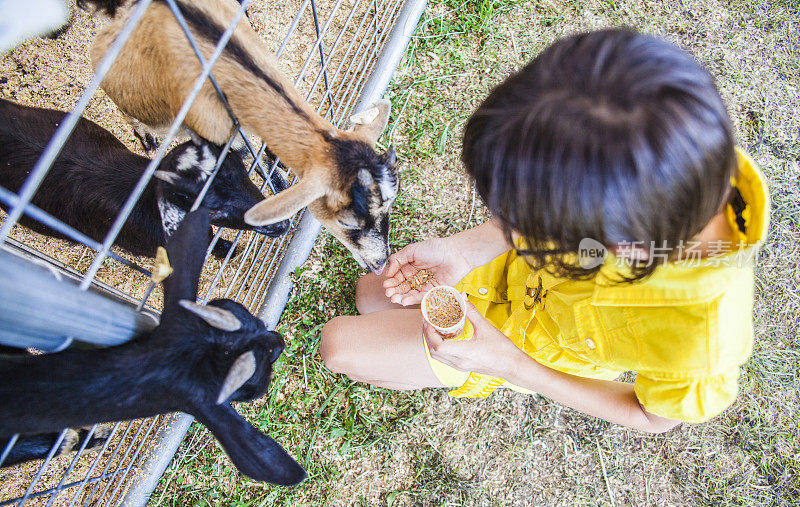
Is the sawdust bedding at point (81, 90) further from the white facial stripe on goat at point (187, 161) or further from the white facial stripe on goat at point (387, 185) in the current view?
the white facial stripe on goat at point (387, 185)

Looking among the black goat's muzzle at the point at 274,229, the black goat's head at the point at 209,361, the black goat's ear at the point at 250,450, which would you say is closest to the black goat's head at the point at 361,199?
the black goat's muzzle at the point at 274,229

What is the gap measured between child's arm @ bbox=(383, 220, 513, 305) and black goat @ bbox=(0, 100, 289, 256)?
72 cm

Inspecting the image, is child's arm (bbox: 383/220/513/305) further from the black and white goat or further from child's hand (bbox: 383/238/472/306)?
the black and white goat

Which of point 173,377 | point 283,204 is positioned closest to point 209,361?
point 173,377

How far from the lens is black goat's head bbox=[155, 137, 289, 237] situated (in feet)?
7.36

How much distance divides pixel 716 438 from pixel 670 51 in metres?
2.82

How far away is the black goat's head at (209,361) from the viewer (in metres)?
1.65

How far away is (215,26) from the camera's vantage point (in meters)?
1.97

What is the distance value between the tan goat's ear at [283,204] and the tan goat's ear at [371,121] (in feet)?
1.51

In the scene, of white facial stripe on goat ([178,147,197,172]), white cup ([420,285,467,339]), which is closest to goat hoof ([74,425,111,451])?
white facial stripe on goat ([178,147,197,172])

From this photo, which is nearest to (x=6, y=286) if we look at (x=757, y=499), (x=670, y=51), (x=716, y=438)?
(x=670, y=51)

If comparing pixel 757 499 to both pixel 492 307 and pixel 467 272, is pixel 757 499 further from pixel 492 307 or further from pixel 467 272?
pixel 467 272

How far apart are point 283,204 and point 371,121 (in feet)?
2.66

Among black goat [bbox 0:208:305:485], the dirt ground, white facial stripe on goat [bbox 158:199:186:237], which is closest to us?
black goat [bbox 0:208:305:485]
